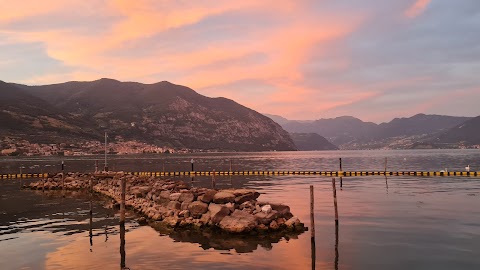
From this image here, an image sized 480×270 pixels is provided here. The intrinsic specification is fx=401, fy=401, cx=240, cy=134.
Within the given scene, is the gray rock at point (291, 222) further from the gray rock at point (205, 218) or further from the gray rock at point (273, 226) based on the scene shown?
the gray rock at point (205, 218)

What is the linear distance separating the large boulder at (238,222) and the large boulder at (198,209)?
2617mm

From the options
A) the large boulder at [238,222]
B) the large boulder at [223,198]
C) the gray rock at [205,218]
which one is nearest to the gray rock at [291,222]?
the large boulder at [238,222]

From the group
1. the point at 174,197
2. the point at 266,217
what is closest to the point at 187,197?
the point at 174,197

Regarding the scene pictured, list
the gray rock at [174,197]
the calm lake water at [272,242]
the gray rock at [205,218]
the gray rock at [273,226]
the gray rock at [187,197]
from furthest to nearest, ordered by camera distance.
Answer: the gray rock at [174,197]
the gray rock at [187,197]
the gray rock at [205,218]
the gray rock at [273,226]
the calm lake water at [272,242]

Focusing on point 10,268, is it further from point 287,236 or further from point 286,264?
point 287,236

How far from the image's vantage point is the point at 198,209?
106 ft

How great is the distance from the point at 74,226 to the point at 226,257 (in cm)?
1559

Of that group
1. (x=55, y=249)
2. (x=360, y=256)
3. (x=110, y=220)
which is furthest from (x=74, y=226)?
(x=360, y=256)

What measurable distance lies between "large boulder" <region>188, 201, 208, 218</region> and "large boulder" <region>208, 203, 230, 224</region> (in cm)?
54

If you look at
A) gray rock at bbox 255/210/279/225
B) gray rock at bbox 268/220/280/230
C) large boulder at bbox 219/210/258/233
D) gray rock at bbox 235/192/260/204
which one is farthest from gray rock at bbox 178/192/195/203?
gray rock at bbox 268/220/280/230

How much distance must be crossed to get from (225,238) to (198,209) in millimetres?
5360

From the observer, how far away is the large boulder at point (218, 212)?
3036 centimetres

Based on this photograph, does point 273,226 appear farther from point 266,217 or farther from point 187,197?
point 187,197

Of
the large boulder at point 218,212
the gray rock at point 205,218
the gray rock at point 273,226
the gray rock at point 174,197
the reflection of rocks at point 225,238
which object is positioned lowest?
the reflection of rocks at point 225,238
